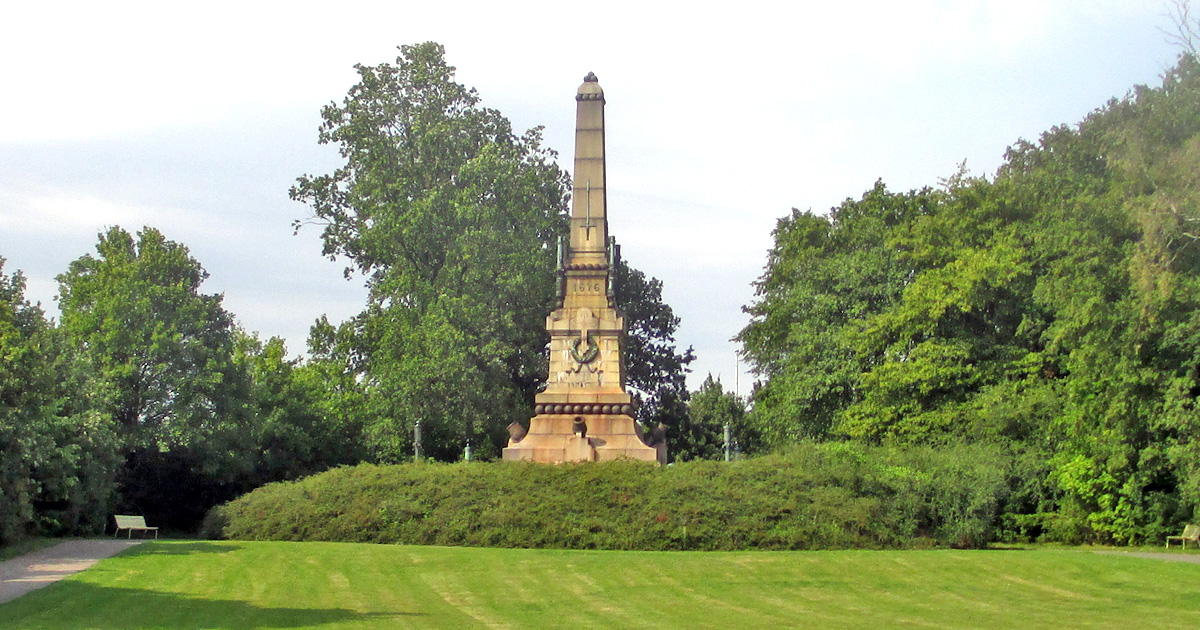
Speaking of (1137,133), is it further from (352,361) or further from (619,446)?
(352,361)

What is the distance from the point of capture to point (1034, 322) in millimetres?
37281

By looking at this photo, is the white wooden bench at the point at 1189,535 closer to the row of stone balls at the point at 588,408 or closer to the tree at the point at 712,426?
the row of stone balls at the point at 588,408

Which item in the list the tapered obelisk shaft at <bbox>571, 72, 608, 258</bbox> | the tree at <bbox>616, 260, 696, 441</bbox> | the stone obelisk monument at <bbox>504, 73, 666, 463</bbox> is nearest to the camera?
the stone obelisk monument at <bbox>504, 73, 666, 463</bbox>

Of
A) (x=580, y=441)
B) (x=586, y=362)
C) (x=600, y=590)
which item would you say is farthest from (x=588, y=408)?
(x=600, y=590)

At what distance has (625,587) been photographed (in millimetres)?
19781

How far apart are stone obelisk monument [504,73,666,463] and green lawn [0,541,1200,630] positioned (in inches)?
332

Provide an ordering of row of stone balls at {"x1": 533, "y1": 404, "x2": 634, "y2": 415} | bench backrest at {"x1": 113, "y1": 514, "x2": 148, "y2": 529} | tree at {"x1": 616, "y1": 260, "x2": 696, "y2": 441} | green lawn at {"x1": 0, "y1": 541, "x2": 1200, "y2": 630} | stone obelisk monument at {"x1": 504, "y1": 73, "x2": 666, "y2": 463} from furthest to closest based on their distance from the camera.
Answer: tree at {"x1": 616, "y1": 260, "x2": 696, "y2": 441}, row of stone balls at {"x1": 533, "y1": 404, "x2": 634, "y2": 415}, stone obelisk monument at {"x1": 504, "y1": 73, "x2": 666, "y2": 463}, bench backrest at {"x1": 113, "y1": 514, "x2": 148, "y2": 529}, green lawn at {"x1": 0, "y1": 541, "x2": 1200, "y2": 630}

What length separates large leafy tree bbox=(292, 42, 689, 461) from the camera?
43969 millimetres

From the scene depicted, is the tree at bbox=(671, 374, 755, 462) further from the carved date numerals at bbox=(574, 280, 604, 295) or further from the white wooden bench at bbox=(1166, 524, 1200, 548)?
the white wooden bench at bbox=(1166, 524, 1200, 548)

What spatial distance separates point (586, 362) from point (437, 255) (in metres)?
15.0

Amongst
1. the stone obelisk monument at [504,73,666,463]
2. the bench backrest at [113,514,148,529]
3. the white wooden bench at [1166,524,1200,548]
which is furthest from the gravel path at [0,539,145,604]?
the white wooden bench at [1166,524,1200,548]

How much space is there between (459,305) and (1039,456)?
20.0 metres

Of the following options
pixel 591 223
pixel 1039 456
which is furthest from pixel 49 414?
pixel 1039 456

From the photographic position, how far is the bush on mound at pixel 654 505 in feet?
86.8
